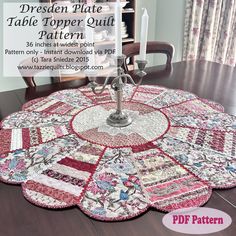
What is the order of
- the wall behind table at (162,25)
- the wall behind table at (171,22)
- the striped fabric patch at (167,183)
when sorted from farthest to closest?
the wall behind table at (171,22) < the wall behind table at (162,25) < the striped fabric patch at (167,183)

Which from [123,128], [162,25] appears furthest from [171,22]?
[123,128]

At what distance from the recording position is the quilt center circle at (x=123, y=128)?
1.00m

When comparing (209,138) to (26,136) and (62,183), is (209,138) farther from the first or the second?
(26,136)

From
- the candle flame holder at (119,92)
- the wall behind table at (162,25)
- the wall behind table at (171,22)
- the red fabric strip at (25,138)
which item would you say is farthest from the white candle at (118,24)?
the wall behind table at (171,22)

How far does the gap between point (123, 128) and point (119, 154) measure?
168mm

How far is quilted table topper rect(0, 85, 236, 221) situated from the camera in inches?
29.7

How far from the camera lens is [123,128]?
107cm

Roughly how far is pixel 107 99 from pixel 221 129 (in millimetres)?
527

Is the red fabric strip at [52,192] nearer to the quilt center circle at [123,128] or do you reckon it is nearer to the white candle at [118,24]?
the quilt center circle at [123,128]

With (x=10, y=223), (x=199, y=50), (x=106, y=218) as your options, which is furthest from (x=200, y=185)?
(x=199, y=50)

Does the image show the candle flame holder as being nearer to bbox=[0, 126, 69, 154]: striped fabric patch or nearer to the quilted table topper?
the quilted table topper

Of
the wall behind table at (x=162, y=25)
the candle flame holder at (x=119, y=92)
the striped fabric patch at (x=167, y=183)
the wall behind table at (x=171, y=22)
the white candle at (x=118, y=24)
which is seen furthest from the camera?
the wall behind table at (x=171, y=22)

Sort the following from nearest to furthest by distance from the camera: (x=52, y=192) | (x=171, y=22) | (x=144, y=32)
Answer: (x=52, y=192)
(x=144, y=32)
(x=171, y=22)

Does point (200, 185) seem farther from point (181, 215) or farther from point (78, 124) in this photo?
point (78, 124)
